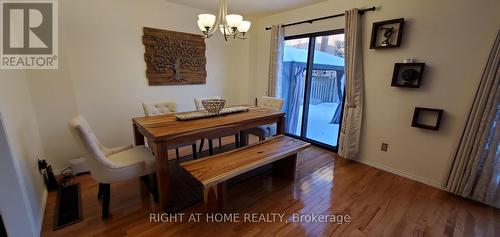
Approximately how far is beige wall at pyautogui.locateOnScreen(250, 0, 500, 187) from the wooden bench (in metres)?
1.26

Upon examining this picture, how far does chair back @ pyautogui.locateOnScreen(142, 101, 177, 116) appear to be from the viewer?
8.67 ft

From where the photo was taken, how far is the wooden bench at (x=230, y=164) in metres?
1.64

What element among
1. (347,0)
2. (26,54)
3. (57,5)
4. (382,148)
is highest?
(347,0)

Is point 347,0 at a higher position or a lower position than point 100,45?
higher

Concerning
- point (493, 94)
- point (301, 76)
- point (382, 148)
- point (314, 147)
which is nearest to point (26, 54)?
point (301, 76)

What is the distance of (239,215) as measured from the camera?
186cm

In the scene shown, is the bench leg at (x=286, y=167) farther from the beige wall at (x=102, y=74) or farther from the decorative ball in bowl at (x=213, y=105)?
the beige wall at (x=102, y=74)

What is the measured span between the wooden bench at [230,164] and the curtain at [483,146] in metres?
1.57

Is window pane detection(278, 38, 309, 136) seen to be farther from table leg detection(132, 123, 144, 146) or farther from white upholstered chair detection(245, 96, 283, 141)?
table leg detection(132, 123, 144, 146)

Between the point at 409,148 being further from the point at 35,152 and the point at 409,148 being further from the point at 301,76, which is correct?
the point at 35,152

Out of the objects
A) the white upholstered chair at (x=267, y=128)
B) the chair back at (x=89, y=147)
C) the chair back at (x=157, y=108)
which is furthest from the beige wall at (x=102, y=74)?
the white upholstered chair at (x=267, y=128)

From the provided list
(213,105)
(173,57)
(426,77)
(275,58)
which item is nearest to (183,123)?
(213,105)

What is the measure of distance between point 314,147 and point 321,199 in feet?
4.95

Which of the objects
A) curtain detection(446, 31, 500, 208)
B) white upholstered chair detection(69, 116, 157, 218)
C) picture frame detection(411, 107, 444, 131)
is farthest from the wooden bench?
curtain detection(446, 31, 500, 208)
